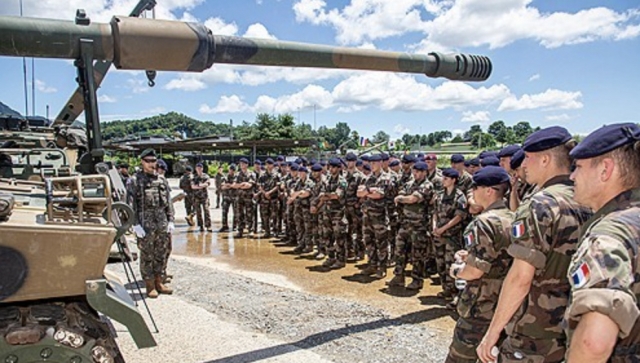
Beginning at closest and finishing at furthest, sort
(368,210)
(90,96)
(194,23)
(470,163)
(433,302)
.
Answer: (90,96) < (194,23) < (433,302) < (470,163) < (368,210)

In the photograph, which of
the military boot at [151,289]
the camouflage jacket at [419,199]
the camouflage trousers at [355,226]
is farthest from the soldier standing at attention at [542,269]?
the camouflage trousers at [355,226]

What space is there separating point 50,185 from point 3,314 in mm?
680

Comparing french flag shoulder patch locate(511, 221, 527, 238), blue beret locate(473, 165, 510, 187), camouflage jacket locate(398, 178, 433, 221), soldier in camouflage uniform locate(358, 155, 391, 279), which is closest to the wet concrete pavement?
soldier in camouflage uniform locate(358, 155, 391, 279)

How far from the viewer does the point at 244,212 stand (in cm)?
1230

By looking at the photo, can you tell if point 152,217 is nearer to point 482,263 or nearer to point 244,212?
point 482,263

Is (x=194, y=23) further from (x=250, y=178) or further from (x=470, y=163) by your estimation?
(x=250, y=178)

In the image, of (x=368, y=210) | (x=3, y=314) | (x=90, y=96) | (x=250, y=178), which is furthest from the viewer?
(x=250, y=178)

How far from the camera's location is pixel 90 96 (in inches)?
138

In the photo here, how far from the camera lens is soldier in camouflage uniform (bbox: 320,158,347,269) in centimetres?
877

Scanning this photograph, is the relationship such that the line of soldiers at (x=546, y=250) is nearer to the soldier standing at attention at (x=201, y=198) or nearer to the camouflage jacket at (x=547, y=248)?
the camouflage jacket at (x=547, y=248)

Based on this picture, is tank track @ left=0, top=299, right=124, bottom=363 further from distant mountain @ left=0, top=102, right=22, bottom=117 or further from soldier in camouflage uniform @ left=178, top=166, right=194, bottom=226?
soldier in camouflage uniform @ left=178, top=166, right=194, bottom=226

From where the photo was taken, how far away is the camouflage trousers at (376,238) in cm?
794

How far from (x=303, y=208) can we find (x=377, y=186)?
2.36 meters

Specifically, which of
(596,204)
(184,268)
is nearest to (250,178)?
(184,268)
